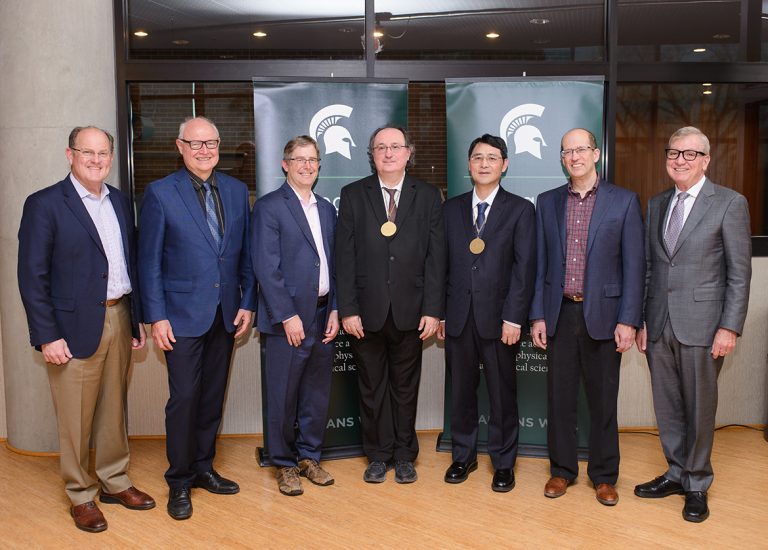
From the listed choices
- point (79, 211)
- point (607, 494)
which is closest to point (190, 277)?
point (79, 211)

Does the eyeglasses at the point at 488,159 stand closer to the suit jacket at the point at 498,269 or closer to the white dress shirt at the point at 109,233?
the suit jacket at the point at 498,269

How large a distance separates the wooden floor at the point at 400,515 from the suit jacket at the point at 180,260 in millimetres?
918

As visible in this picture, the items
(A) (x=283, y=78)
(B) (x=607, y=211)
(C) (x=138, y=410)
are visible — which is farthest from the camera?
(C) (x=138, y=410)

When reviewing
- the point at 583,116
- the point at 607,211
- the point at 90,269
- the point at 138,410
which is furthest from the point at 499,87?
the point at 138,410

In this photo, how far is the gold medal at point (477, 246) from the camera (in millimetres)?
3703

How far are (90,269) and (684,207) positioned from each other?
280 cm

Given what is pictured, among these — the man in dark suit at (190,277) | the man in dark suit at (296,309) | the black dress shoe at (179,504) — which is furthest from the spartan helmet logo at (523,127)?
the black dress shoe at (179,504)

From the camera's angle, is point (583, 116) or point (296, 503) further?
point (583, 116)

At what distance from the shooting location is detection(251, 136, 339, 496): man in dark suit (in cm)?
363

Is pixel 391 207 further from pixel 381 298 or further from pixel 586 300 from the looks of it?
pixel 586 300

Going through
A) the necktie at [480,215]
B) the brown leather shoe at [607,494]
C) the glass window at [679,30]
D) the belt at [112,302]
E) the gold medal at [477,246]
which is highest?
the glass window at [679,30]

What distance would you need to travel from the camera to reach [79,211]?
3271 mm

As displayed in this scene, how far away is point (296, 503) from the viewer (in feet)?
11.7

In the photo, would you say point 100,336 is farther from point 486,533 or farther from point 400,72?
point 400,72
